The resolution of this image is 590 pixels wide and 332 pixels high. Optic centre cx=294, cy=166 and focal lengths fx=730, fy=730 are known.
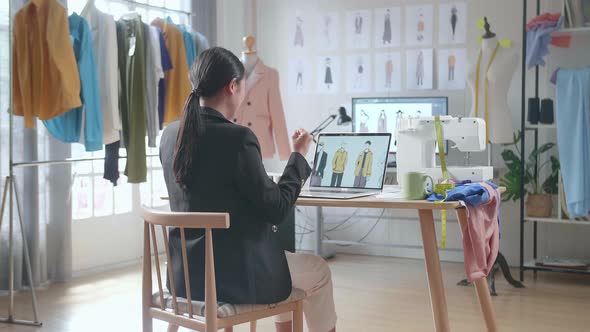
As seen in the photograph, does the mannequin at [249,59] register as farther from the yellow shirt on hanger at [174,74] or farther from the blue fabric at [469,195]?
the blue fabric at [469,195]

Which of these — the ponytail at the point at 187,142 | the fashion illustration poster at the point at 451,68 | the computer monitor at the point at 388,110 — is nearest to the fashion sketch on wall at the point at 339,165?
the ponytail at the point at 187,142

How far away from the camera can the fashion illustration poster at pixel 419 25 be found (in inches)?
209

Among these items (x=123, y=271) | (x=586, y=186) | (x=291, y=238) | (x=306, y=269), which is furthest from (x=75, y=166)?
(x=586, y=186)

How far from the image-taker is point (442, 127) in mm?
2797

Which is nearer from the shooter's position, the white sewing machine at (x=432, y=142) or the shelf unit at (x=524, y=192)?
the white sewing machine at (x=432, y=142)

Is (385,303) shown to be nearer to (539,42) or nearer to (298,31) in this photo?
(539,42)

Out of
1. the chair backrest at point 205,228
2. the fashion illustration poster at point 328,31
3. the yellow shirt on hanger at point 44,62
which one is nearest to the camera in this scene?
the chair backrest at point 205,228

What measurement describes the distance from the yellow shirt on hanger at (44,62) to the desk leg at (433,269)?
200 centimetres

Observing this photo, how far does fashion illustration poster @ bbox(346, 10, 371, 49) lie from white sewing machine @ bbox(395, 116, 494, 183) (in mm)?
2787

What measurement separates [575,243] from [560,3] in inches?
63.4

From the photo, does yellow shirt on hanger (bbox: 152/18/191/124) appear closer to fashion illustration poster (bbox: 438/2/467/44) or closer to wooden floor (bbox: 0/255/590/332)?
wooden floor (bbox: 0/255/590/332)

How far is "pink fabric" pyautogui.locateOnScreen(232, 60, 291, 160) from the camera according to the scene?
4875 mm

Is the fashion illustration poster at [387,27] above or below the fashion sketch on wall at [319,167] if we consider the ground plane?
above

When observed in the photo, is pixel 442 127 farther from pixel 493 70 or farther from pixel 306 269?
pixel 493 70
